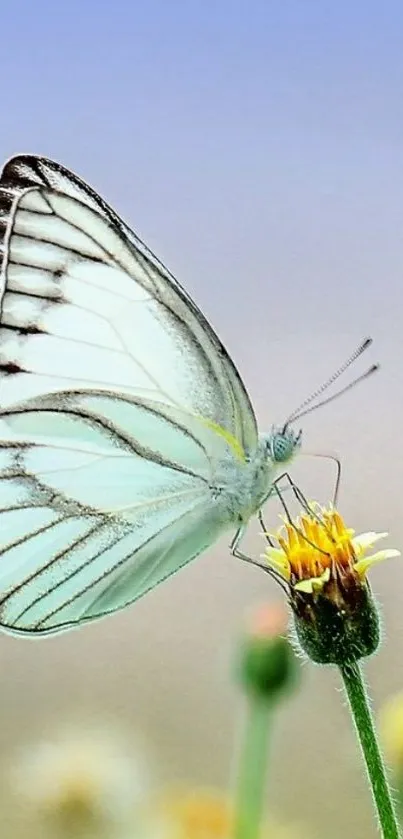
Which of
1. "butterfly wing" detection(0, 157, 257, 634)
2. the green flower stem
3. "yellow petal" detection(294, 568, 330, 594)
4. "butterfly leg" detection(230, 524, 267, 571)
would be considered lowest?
the green flower stem

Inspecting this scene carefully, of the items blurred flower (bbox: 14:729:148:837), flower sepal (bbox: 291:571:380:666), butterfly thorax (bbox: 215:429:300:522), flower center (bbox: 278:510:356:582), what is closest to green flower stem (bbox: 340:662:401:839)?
flower sepal (bbox: 291:571:380:666)

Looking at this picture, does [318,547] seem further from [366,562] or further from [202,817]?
[202,817]

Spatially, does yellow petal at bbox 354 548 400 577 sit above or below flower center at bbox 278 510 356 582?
below

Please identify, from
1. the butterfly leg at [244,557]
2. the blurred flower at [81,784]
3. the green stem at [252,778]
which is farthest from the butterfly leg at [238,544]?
the blurred flower at [81,784]

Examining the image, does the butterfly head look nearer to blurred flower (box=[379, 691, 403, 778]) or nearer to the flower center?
the flower center

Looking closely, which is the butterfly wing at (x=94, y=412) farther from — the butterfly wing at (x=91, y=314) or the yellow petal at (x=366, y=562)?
the yellow petal at (x=366, y=562)

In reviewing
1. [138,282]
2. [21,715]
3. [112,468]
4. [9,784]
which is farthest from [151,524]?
[21,715]
